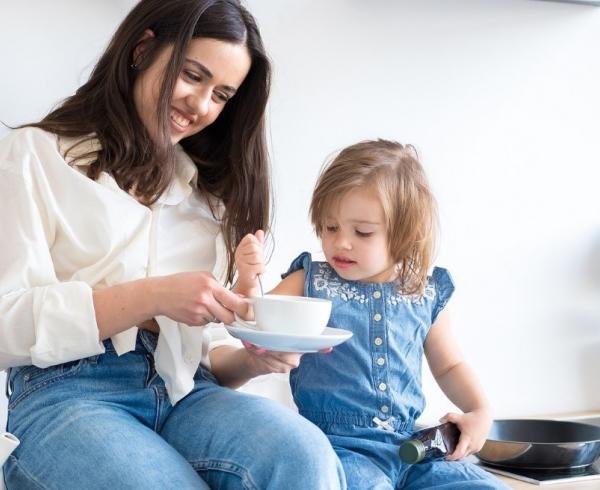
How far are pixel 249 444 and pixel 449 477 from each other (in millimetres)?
353

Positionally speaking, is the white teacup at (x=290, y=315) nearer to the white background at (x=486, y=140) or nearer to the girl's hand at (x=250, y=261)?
the girl's hand at (x=250, y=261)

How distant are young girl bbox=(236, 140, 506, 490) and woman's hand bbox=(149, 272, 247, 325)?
19cm

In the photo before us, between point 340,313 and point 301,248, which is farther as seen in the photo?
point 301,248

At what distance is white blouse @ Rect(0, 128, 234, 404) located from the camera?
1275mm

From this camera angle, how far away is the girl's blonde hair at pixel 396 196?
1538mm

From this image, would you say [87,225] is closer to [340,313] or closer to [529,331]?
[340,313]

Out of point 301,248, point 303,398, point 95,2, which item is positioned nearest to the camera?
point 303,398

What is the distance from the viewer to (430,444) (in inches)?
56.8

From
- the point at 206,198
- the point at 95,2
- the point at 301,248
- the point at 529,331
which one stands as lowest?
the point at 529,331

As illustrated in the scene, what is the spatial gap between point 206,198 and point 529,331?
3.48 feet

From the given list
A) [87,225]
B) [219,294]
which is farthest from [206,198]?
[219,294]

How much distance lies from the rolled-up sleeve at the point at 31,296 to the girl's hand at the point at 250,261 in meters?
0.24

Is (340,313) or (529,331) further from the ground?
(340,313)

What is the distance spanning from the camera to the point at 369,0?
2.09 metres
